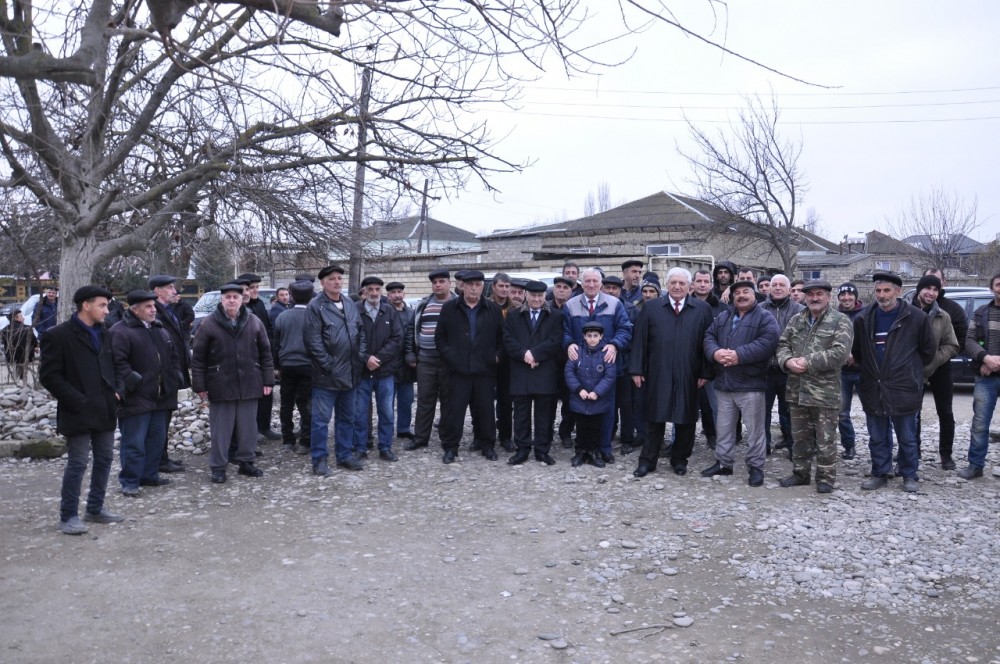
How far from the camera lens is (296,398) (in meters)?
9.36

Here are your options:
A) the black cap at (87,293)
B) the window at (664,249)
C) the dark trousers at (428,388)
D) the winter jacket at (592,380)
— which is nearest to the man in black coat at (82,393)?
the black cap at (87,293)

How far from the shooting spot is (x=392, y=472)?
26.3 feet

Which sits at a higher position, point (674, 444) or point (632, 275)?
point (632, 275)

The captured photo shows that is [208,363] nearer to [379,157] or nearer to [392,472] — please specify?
[392,472]

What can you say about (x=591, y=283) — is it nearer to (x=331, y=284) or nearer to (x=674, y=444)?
(x=674, y=444)

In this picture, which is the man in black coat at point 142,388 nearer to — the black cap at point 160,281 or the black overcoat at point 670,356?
the black cap at point 160,281

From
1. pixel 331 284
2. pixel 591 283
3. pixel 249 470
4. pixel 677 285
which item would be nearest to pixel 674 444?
pixel 677 285

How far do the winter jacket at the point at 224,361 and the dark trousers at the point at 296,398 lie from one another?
4.27 ft

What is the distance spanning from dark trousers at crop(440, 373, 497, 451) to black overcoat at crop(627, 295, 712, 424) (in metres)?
1.60

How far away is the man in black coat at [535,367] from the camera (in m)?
8.29

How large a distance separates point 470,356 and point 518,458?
3.87 ft

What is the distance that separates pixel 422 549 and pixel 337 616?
1.25m

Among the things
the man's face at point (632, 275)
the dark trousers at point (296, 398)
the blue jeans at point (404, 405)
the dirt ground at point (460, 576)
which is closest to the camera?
the dirt ground at point (460, 576)

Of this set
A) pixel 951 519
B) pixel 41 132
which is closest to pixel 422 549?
pixel 951 519
